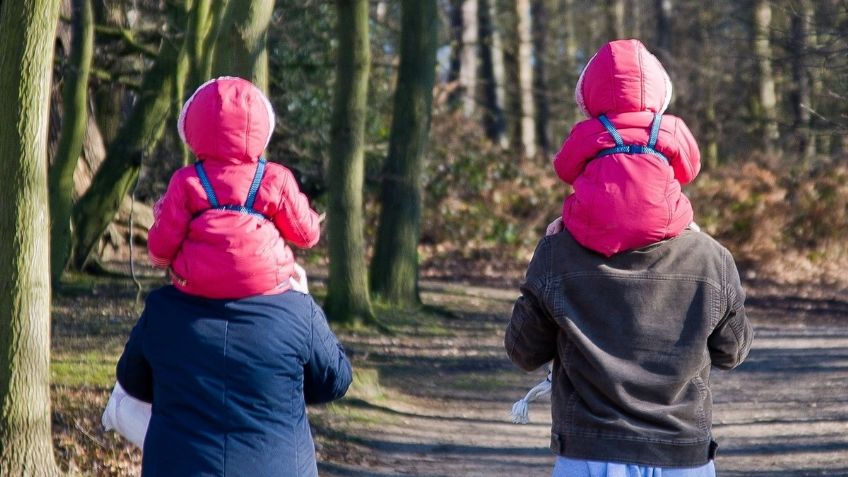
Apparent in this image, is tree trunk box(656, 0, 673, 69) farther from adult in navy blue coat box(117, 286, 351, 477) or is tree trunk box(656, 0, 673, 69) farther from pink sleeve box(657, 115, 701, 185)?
adult in navy blue coat box(117, 286, 351, 477)

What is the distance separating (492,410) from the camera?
10.8 meters

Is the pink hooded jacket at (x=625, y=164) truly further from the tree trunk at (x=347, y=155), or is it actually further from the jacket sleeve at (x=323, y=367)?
the tree trunk at (x=347, y=155)

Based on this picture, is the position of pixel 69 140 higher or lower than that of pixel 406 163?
higher

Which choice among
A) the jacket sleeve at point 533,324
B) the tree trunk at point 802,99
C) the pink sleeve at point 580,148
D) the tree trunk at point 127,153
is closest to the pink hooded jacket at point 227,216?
the jacket sleeve at point 533,324

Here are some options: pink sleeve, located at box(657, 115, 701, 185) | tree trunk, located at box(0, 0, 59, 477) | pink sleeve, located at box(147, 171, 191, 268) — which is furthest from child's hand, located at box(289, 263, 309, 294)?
tree trunk, located at box(0, 0, 59, 477)

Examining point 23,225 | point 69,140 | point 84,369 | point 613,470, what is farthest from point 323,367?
point 69,140

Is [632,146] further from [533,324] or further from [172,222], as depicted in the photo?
[172,222]

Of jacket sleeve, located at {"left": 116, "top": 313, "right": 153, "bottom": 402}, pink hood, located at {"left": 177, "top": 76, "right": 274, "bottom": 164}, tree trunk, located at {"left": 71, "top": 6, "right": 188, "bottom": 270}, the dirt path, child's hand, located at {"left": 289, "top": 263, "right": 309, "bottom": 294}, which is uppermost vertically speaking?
pink hood, located at {"left": 177, "top": 76, "right": 274, "bottom": 164}

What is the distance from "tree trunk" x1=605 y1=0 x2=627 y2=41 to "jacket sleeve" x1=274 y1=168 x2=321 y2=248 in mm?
30060

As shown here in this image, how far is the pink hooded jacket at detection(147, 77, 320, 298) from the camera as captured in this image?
11.0ft

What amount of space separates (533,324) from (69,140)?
991cm

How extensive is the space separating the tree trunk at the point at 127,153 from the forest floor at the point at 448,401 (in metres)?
0.69

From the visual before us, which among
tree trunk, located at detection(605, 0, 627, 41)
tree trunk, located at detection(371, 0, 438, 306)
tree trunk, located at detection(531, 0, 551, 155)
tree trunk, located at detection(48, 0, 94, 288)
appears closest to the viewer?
tree trunk, located at detection(48, 0, 94, 288)

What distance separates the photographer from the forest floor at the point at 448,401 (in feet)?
27.5
